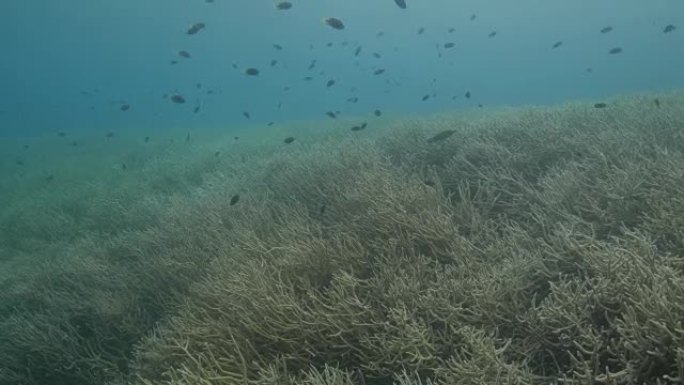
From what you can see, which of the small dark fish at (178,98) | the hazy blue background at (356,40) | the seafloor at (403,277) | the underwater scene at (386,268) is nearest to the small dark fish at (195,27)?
the underwater scene at (386,268)

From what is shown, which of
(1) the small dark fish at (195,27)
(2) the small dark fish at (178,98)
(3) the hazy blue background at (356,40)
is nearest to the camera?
(2) the small dark fish at (178,98)

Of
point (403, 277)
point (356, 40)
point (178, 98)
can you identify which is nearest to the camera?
point (403, 277)

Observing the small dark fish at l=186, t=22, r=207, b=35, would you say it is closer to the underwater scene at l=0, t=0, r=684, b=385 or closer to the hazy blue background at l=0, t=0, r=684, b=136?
the underwater scene at l=0, t=0, r=684, b=385

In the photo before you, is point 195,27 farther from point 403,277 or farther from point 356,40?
point 356,40

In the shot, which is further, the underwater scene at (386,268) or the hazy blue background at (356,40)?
the hazy blue background at (356,40)

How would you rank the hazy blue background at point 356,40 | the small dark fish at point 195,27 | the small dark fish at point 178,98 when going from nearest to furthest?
the small dark fish at point 178,98 → the small dark fish at point 195,27 → the hazy blue background at point 356,40

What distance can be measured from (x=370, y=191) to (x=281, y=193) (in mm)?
3079

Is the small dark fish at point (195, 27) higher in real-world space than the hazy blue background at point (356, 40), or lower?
higher

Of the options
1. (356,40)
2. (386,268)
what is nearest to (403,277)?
(386,268)

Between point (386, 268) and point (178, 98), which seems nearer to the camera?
point (386, 268)

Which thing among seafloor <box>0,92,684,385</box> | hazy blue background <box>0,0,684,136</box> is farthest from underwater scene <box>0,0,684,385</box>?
hazy blue background <box>0,0,684,136</box>

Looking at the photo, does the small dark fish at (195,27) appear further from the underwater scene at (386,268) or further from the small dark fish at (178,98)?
the small dark fish at (178,98)

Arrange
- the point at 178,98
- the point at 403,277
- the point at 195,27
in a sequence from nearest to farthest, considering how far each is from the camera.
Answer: the point at 403,277
the point at 178,98
the point at 195,27

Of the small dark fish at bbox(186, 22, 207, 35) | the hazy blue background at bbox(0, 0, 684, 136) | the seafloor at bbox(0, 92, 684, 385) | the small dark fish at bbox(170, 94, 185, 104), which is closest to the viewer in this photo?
the seafloor at bbox(0, 92, 684, 385)
